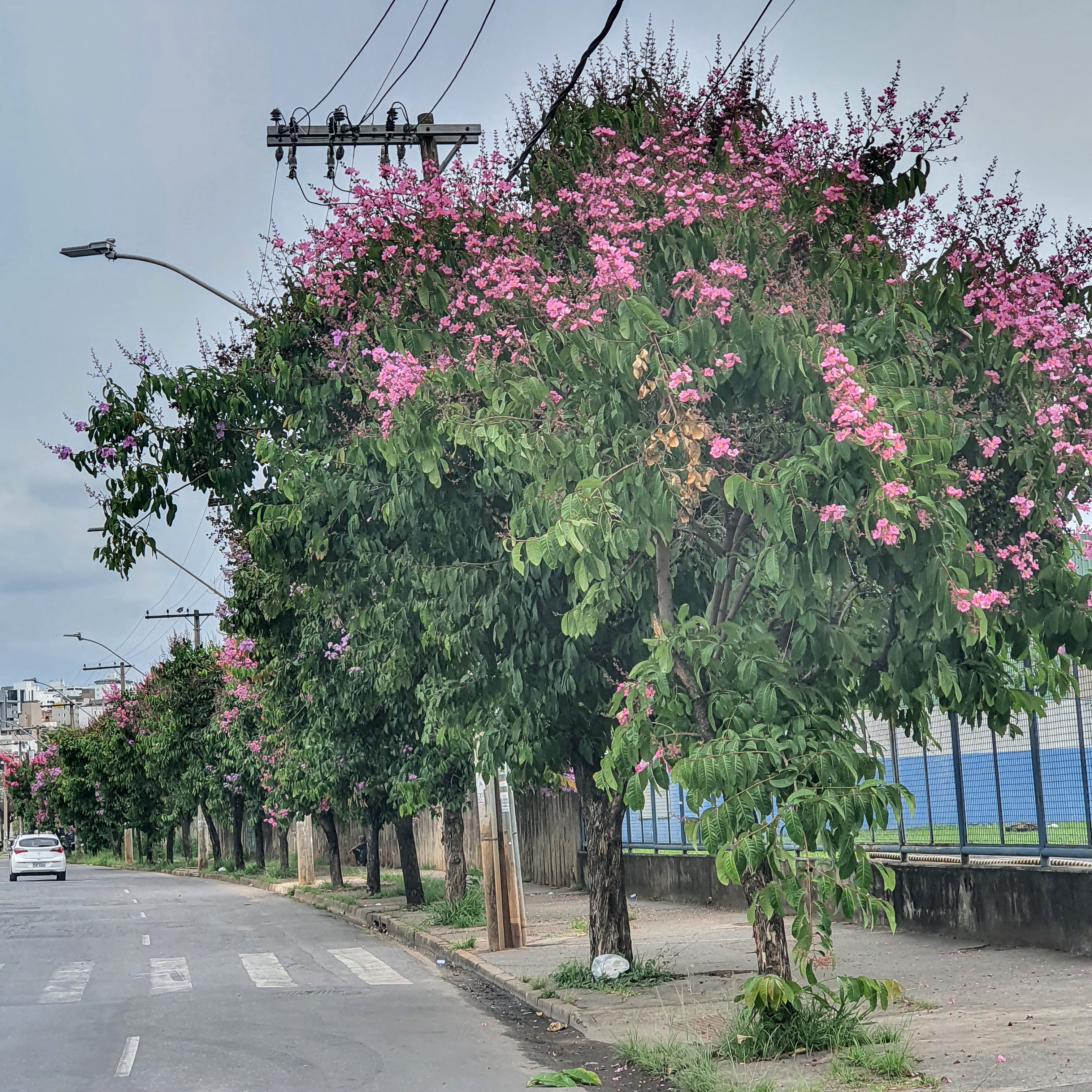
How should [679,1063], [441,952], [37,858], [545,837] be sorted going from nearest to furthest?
1. [679,1063]
2. [441,952]
3. [545,837]
4. [37,858]

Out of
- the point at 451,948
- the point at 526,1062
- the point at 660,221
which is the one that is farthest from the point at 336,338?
the point at 451,948

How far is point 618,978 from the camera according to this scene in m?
13.1

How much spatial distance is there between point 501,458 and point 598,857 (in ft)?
18.7

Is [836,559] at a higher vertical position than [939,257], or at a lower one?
lower

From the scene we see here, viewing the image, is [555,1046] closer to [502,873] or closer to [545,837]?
[502,873]

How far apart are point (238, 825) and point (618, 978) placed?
36438 mm

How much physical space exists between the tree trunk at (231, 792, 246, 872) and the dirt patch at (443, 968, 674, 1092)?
33.3m

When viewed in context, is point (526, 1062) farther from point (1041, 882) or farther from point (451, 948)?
point (451, 948)

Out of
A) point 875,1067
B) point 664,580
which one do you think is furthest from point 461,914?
point 875,1067

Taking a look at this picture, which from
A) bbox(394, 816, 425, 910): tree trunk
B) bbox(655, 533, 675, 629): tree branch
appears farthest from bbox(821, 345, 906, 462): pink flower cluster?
bbox(394, 816, 425, 910): tree trunk

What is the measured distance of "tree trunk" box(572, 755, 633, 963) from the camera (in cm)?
1362

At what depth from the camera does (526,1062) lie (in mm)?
10125

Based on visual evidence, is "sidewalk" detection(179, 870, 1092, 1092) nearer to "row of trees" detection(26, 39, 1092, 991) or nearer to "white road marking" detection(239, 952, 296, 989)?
"row of trees" detection(26, 39, 1092, 991)

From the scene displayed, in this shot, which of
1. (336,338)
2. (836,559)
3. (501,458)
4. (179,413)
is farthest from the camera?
(179,413)
